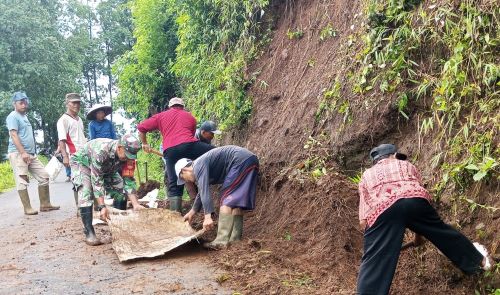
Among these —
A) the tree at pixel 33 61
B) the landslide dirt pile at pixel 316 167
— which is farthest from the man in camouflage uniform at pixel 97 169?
the tree at pixel 33 61

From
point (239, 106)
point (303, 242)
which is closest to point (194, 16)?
point (239, 106)

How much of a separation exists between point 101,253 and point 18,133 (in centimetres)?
352

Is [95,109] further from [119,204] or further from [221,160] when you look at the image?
[221,160]

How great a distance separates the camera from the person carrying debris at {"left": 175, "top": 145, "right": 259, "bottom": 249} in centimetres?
575

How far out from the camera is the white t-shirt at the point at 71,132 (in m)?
7.89

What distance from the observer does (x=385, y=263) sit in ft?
12.4

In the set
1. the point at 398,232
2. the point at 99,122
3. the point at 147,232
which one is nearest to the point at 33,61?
the point at 99,122

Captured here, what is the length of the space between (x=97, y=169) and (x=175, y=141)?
1.30 m

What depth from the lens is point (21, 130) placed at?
832cm

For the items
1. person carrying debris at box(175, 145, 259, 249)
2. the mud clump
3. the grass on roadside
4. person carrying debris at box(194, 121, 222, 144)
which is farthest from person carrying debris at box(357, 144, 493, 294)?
the grass on roadside

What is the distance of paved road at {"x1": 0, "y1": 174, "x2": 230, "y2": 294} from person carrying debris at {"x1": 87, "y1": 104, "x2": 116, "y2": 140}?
1.58 meters

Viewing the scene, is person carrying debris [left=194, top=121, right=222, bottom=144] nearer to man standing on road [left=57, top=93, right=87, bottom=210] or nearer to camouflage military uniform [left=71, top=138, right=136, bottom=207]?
camouflage military uniform [left=71, top=138, right=136, bottom=207]

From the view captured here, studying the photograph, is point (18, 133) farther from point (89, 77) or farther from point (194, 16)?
point (89, 77)

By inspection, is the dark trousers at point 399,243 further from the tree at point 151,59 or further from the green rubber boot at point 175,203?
the tree at point 151,59
